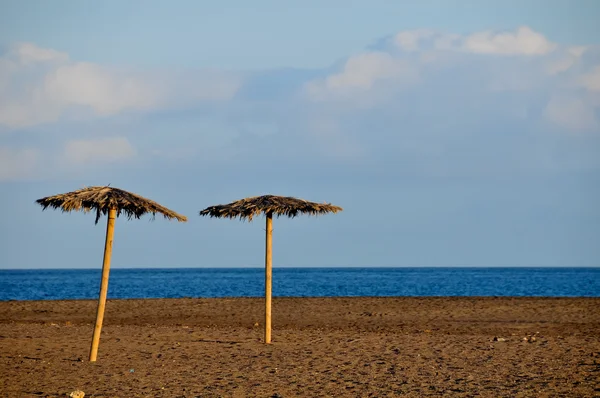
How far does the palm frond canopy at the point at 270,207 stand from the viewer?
594 inches

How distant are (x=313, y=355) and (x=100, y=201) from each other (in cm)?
493

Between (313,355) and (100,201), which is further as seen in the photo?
(313,355)

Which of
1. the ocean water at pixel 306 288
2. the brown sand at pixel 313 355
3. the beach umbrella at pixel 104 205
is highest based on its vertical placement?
the beach umbrella at pixel 104 205

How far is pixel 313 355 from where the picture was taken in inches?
567

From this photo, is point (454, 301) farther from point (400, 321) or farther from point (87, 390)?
point (87, 390)

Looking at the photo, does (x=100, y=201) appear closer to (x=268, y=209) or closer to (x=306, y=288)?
(x=268, y=209)

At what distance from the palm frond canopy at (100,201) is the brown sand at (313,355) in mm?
2730

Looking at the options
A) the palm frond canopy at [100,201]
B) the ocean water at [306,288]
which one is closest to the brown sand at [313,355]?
the palm frond canopy at [100,201]

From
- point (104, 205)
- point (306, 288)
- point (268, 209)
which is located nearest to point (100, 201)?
point (104, 205)

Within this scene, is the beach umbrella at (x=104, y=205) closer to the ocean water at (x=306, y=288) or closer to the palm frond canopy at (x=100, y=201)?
the palm frond canopy at (x=100, y=201)

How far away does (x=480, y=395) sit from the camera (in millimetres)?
10484

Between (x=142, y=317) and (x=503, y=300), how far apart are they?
14607 mm

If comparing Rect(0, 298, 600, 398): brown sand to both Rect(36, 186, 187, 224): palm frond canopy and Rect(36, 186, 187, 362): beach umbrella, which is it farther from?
Rect(36, 186, 187, 224): palm frond canopy

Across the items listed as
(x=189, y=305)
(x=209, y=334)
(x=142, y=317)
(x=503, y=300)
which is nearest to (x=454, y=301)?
(x=503, y=300)
